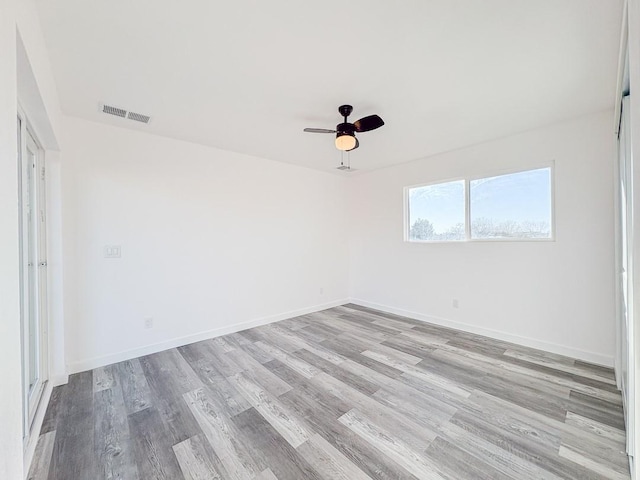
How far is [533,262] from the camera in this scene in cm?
318

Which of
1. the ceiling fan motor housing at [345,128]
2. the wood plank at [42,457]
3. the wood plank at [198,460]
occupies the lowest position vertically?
the wood plank at [198,460]

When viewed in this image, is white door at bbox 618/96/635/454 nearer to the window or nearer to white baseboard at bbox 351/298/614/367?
white baseboard at bbox 351/298/614/367

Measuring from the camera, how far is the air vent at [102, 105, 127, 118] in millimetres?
2535


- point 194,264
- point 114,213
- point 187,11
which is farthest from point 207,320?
point 187,11

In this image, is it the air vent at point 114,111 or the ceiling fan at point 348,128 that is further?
the air vent at point 114,111

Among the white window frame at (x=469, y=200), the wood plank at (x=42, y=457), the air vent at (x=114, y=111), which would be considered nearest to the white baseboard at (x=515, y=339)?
the white window frame at (x=469, y=200)

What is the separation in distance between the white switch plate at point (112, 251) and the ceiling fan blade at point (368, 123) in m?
2.86

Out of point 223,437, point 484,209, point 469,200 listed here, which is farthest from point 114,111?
point 484,209

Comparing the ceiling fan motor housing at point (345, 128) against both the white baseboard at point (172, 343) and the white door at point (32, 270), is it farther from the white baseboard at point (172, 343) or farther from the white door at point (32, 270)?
the white baseboard at point (172, 343)

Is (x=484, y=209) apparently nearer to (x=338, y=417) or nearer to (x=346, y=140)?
(x=346, y=140)

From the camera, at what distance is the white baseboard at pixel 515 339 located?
2771 millimetres

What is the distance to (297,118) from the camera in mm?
2809

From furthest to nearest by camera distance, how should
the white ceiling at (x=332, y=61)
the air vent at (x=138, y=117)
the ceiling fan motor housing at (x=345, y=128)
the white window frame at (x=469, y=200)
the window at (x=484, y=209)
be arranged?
1. the window at (x=484, y=209)
2. the white window frame at (x=469, y=200)
3. the air vent at (x=138, y=117)
4. the ceiling fan motor housing at (x=345, y=128)
5. the white ceiling at (x=332, y=61)

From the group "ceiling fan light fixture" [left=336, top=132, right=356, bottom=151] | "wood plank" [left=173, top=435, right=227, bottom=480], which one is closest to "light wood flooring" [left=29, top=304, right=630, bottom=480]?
"wood plank" [left=173, top=435, right=227, bottom=480]
